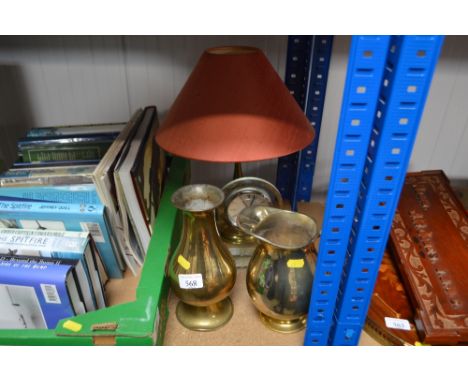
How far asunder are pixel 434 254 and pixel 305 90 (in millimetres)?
487

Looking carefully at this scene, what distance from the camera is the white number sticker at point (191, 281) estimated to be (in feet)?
2.32

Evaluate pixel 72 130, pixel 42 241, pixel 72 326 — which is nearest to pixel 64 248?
pixel 42 241

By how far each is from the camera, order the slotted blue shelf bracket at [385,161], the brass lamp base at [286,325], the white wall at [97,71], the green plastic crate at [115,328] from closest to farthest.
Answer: the slotted blue shelf bracket at [385,161]
the green plastic crate at [115,328]
the brass lamp base at [286,325]
the white wall at [97,71]

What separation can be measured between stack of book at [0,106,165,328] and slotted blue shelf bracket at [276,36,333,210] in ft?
1.23

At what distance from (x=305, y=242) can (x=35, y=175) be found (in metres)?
0.59

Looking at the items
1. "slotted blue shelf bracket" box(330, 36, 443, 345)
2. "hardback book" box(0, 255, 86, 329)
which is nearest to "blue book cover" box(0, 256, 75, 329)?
"hardback book" box(0, 255, 86, 329)

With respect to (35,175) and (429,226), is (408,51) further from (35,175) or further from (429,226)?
(35,175)

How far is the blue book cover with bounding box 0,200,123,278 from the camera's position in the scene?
766 mm

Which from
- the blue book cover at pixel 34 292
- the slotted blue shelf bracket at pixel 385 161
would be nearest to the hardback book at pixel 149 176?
the blue book cover at pixel 34 292

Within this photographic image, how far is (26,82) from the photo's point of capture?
111 centimetres

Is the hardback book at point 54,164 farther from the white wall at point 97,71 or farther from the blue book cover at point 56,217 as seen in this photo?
the white wall at point 97,71

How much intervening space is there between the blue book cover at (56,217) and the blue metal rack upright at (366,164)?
0.46 meters

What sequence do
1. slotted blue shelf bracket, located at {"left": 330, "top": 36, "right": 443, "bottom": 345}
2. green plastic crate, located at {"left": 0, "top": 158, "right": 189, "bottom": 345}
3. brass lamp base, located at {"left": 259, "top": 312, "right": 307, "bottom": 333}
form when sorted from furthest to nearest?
brass lamp base, located at {"left": 259, "top": 312, "right": 307, "bottom": 333}, green plastic crate, located at {"left": 0, "top": 158, "right": 189, "bottom": 345}, slotted blue shelf bracket, located at {"left": 330, "top": 36, "right": 443, "bottom": 345}

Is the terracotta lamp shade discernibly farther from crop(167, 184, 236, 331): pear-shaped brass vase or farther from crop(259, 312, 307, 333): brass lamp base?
crop(259, 312, 307, 333): brass lamp base
